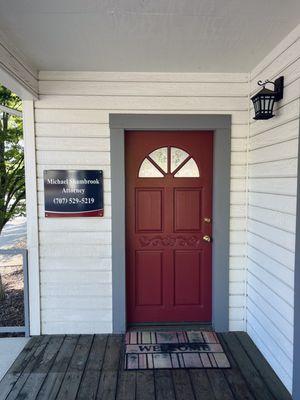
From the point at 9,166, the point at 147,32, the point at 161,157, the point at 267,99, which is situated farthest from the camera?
the point at 9,166

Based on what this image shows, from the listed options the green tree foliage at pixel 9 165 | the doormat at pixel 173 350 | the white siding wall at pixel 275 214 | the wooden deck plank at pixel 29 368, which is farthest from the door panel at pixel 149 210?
the green tree foliage at pixel 9 165

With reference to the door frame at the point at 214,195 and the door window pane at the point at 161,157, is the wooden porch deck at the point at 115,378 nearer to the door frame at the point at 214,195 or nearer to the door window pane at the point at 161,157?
the door frame at the point at 214,195

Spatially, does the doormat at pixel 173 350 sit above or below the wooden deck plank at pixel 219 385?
above

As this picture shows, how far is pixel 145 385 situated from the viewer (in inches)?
85.4

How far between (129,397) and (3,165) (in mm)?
2736

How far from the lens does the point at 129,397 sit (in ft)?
6.74

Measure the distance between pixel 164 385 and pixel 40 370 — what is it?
0.98 m

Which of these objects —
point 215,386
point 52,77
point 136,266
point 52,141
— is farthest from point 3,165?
point 215,386

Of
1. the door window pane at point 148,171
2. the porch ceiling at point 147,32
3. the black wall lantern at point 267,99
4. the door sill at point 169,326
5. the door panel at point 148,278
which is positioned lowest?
the door sill at point 169,326

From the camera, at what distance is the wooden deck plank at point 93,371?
2.10 meters

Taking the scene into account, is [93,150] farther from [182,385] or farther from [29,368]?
[182,385]

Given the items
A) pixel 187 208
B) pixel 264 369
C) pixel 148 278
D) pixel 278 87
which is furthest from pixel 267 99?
pixel 264 369

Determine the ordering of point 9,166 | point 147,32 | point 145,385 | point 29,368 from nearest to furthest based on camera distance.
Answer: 1. point 147,32
2. point 145,385
3. point 29,368
4. point 9,166

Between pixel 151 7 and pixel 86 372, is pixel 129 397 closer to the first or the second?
pixel 86 372
